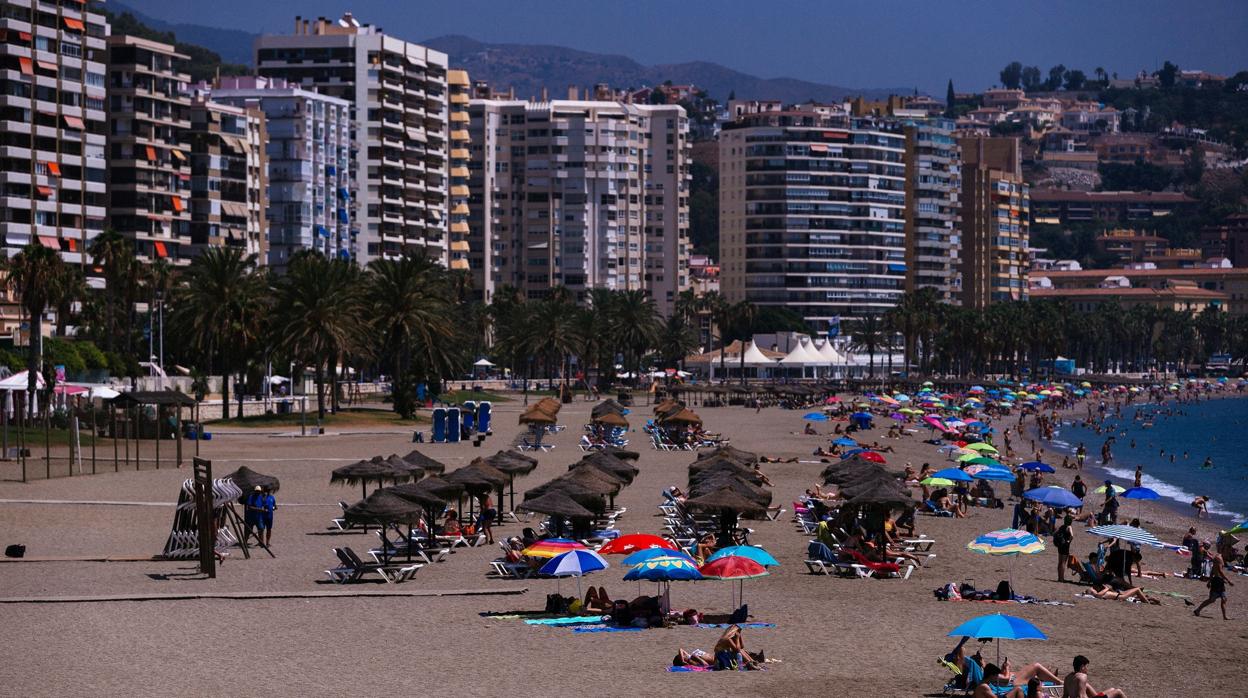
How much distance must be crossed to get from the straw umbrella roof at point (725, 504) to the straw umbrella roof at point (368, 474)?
297 inches

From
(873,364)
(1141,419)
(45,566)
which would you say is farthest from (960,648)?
(873,364)

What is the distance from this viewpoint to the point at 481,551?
112ft

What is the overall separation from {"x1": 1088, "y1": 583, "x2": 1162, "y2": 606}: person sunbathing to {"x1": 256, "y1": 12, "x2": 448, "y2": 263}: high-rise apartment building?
122716 mm

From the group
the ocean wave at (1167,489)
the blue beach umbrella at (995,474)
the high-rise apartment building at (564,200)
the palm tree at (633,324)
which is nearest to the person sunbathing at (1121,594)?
the blue beach umbrella at (995,474)

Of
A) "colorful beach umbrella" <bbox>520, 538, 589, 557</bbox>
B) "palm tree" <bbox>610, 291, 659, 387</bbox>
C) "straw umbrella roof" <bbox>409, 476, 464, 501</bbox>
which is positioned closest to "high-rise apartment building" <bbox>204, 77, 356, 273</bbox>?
"palm tree" <bbox>610, 291, 659, 387</bbox>

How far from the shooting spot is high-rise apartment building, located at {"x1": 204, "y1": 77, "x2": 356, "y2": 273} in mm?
137625

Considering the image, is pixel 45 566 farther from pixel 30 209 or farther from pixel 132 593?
pixel 30 209

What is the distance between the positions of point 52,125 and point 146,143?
424 inches

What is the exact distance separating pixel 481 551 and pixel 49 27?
261ft

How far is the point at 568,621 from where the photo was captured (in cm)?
2570

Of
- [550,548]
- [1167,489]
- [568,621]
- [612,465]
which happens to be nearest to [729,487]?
[550,548]

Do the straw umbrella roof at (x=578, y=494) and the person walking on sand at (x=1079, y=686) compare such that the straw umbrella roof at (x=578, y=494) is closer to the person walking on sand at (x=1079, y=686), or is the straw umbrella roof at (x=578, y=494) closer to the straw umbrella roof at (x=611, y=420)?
the person walking on sand at (x=1079, y=686)

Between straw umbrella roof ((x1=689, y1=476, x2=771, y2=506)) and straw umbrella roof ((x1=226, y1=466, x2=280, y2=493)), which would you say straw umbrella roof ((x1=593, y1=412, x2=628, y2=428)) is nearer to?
straw umbrella roof ((x1=689, y1=476, x2=771, y2=506))

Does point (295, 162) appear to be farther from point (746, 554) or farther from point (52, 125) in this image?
point (746, 554)
